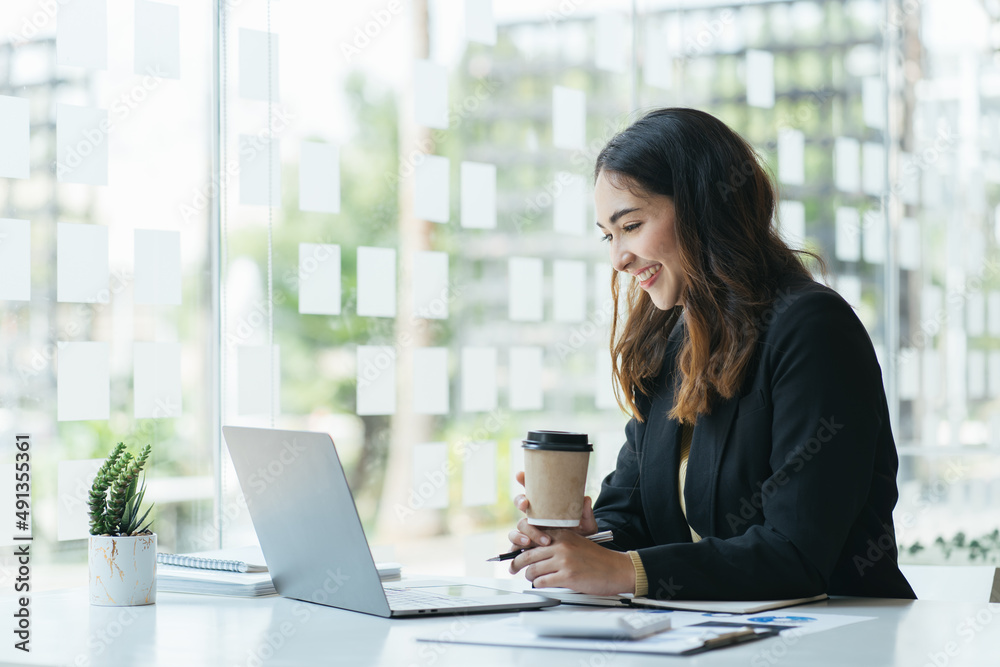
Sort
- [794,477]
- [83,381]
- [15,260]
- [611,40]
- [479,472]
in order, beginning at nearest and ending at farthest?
[794,477]
[15,260]
[83,381]
[479,472]
[611,40]

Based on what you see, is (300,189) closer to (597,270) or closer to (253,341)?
(253,341)

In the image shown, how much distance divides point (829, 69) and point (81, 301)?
2.68 m

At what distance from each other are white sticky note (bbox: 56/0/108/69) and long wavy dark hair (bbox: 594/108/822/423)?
3.42 feet

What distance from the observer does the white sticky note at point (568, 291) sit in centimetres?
336

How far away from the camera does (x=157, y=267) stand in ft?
7.40

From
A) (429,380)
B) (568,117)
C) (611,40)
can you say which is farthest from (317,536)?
(611,40)

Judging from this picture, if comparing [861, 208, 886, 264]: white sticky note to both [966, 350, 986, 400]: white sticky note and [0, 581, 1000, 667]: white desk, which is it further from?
[0, 581, 1000, 667]: white desk

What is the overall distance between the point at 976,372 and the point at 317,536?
115 inches

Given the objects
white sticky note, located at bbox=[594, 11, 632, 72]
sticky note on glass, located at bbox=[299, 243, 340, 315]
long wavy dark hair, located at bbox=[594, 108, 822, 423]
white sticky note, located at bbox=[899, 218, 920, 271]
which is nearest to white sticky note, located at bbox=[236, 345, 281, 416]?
sticky note on glass, located at bbox=[299, 243, 340, 315]

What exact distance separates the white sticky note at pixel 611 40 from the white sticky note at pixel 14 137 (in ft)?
6.58

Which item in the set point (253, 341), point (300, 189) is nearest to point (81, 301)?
point (253, 341)

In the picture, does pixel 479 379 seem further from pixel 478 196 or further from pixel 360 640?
pixel 360 640

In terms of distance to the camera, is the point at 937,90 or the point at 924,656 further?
the point at 937,90

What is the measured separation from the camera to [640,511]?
72.6 inches
